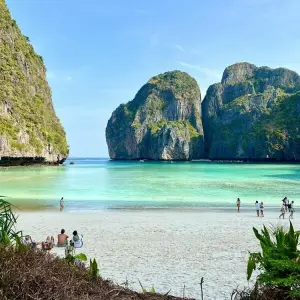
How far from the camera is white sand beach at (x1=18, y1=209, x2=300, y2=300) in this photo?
8.09 metres

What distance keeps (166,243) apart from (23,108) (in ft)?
242

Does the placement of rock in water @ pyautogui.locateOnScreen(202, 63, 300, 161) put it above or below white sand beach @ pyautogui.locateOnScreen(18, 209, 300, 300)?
above

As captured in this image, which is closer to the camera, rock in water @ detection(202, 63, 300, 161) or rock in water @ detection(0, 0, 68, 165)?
rock in water @ detection(0, 0, 68, 165)

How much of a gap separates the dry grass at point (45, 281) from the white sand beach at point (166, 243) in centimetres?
419

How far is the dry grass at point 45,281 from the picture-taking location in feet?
9.47

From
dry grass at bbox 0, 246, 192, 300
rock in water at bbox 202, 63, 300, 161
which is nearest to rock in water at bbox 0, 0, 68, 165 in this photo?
dry grass at bbox 0, 246, 192, 300

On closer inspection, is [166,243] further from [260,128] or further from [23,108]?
[260,128]

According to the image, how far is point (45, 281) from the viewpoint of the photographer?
2986 mm

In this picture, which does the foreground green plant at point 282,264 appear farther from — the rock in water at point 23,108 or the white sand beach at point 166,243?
the rock in water at point 23,108

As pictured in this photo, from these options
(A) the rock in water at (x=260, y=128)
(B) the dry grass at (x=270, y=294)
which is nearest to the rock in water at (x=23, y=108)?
(B) the dry grass at (x=270, y=294)

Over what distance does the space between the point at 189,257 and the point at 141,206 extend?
14656 mm

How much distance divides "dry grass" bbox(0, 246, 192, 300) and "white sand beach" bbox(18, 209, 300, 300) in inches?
165

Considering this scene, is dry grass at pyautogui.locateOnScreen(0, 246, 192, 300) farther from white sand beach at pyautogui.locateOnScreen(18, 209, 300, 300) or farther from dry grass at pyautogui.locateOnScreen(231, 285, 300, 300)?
white sand beach at pyautogui.locateOnScreen(18, 209, 300, 300)

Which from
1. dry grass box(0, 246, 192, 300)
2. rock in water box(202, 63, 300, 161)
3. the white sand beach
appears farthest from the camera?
rock in water box(202, 63, 300, 161)
